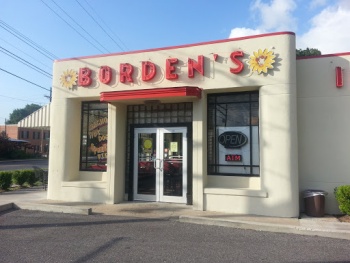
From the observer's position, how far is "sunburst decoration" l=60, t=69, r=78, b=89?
391 inches

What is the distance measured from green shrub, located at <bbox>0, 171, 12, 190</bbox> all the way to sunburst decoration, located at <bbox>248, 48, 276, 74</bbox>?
9.93 metres

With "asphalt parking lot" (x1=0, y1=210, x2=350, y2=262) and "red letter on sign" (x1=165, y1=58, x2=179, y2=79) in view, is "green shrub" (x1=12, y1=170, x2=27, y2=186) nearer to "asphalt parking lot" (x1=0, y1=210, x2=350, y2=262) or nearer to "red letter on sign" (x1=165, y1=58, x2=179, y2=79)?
"asphalt parking lot" (x1=0, y1=210, x2=350, y2=262)

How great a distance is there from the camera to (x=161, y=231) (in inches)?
257

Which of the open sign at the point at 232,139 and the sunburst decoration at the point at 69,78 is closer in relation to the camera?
the open sign at the point at 232,139

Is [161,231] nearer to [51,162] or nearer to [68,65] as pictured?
[51,162]

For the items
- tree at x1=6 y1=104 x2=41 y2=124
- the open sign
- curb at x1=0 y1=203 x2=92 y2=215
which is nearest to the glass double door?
the open sign

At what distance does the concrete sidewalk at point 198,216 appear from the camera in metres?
6.54

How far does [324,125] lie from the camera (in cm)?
826

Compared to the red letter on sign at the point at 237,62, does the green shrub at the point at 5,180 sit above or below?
below

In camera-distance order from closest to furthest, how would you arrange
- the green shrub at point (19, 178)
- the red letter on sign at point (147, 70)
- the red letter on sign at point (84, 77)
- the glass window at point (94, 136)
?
the red letter on sign at point (147, 70)
the red letter on sign at point (84, 77)
the glass window at point (94, 136)
the green shrub at point (19, 178)

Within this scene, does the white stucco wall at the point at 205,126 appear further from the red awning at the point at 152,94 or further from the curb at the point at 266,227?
the curb at the point at 266,227

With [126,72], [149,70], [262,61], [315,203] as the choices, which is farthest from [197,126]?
[315,203]

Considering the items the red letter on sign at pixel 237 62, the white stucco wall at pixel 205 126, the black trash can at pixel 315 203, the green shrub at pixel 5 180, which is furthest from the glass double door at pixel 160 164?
the green shrub at pixel 5 180

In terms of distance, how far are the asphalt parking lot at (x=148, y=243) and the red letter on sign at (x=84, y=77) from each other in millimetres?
4252
